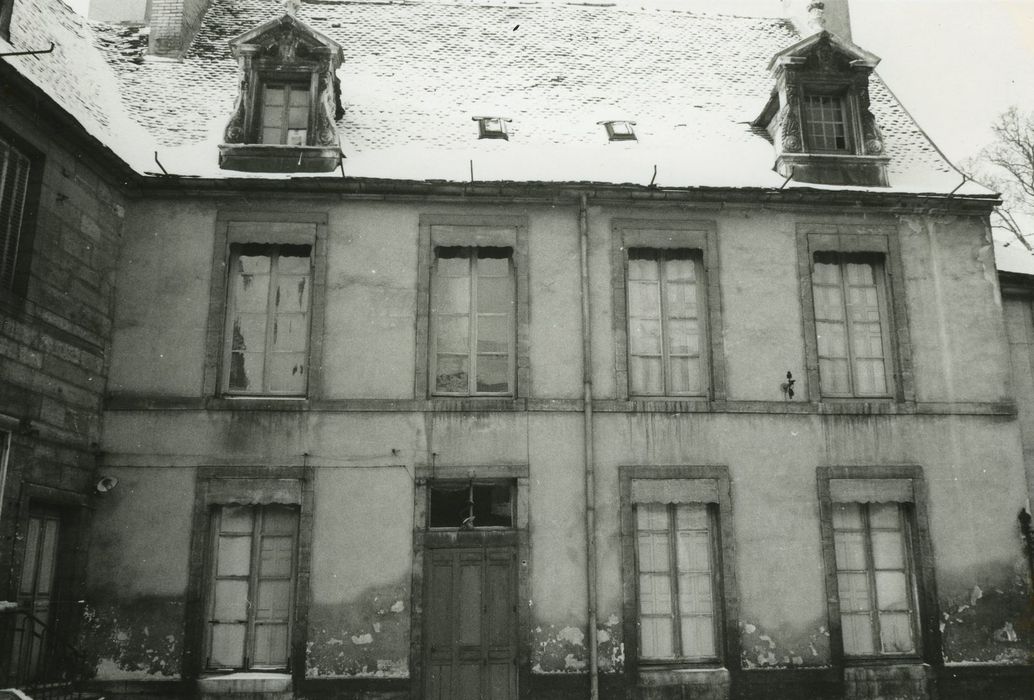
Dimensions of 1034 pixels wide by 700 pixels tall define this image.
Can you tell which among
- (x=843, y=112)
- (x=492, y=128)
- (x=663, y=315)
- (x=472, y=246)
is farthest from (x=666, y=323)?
(x=843, y=112)

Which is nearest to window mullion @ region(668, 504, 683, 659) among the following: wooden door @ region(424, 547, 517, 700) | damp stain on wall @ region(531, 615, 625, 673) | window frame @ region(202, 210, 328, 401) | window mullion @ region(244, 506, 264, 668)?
damp stain on wall @ region(531, 615, 625, 673)

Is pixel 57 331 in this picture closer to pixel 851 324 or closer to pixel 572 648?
pixel 572 648

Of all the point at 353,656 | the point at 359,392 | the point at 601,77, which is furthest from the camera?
the point at 601,77

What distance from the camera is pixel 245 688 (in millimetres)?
9266

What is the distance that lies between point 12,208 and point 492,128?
591cm

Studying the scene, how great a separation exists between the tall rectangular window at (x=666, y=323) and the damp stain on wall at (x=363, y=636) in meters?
3.80

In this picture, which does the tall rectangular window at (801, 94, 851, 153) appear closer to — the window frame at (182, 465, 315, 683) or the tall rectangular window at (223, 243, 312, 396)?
the tall rectangular window at (223, 243, 312, 396)

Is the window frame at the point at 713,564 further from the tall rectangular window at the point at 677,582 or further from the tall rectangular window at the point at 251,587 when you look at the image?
the tall rectangular window at the point at 251,587

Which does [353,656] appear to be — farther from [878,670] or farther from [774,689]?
[878,670]

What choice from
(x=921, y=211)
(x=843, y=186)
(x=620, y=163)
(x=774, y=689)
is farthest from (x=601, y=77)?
(x=774, y=689)

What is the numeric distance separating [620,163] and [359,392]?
4482 mm

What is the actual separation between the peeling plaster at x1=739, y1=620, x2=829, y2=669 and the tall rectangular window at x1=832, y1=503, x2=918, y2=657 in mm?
409

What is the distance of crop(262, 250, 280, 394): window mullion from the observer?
10297 millimetres

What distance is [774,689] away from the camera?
9.61 metres
